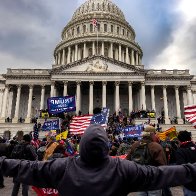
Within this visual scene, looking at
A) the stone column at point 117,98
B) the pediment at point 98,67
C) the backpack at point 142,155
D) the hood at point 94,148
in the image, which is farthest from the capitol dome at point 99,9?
the hood at point 94,148

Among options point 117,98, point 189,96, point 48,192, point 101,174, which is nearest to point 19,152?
point 48,192

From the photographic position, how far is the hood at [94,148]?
8.39 ft

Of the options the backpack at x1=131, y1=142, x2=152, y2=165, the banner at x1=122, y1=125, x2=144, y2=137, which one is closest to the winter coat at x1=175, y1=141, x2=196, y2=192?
the backpack at x1=131, y1=142, x2=152, y2=165

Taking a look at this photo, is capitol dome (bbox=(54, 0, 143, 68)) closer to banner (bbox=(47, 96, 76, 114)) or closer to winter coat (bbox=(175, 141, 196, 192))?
banner (bbox=(47, 96, 76, 114))

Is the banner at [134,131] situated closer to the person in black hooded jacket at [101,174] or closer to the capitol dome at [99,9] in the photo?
the person in black hooded jacket at [101,174]

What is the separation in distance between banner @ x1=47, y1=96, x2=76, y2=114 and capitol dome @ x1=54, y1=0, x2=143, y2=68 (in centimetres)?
4631

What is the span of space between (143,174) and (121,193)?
10.7 inches

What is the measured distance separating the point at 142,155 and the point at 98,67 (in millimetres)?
43232

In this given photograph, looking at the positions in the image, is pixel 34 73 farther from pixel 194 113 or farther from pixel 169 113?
pixel 194 113

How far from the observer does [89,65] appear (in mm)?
49312

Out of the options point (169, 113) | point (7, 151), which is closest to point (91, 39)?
point (169, 113)

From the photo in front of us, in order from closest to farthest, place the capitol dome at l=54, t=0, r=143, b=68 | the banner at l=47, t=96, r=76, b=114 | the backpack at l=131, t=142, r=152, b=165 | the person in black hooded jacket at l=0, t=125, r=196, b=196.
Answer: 1. the person in black hooded jacket at l=0, t=125, r=196, b=196
2. the backpack at l=131, t=142, r=152, b=165
3. the banner at l=47, t=96, r=76, b=114
4. the capitol dome at l=54, t=0, r=143, b=68

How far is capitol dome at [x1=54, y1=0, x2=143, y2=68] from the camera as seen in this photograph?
67.4 meters

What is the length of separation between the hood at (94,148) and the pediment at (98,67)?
46007mm
